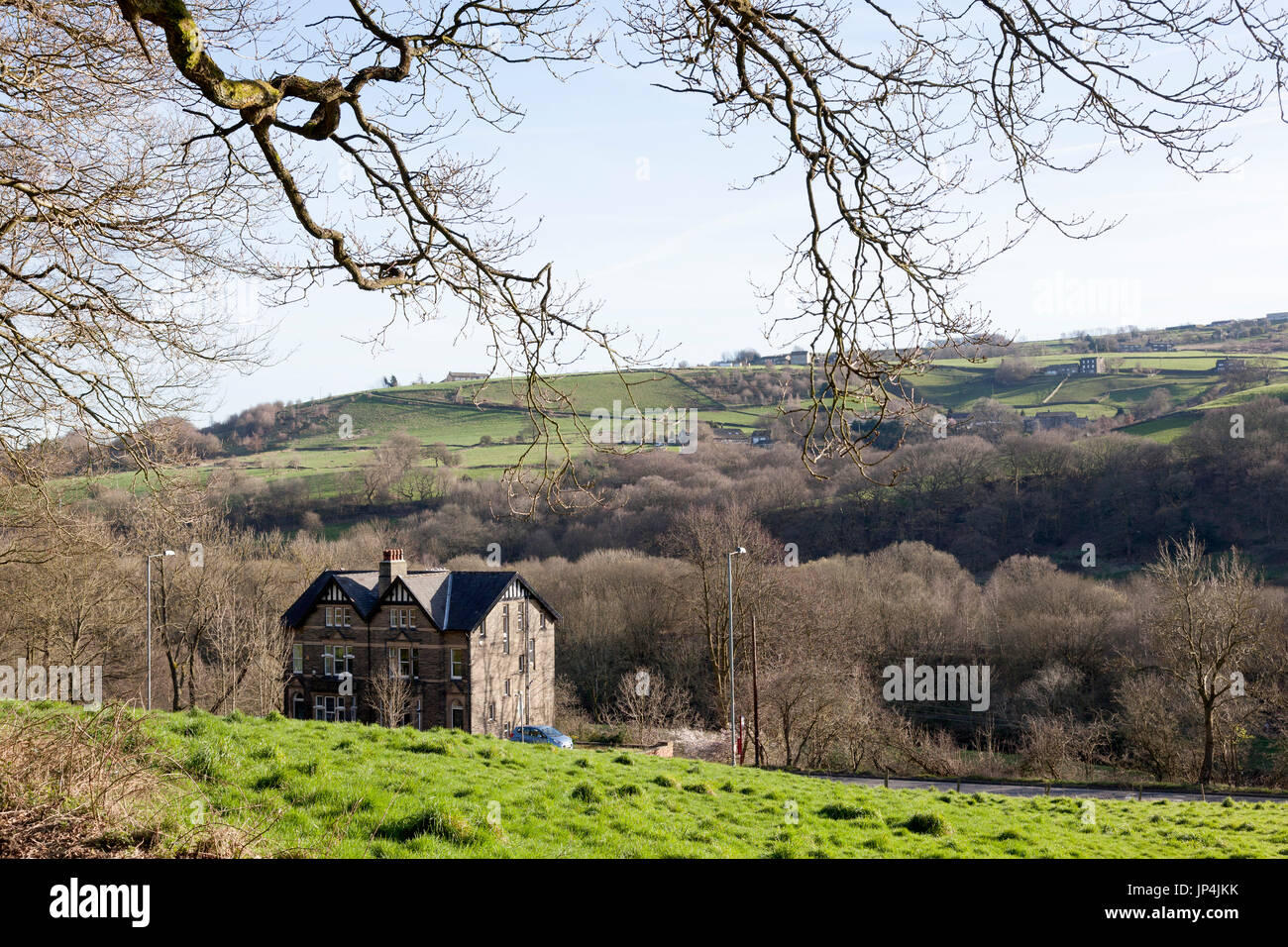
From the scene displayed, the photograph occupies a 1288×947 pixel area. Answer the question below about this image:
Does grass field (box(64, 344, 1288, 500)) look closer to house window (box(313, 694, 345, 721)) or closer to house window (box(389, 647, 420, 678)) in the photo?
house window (box(313, 694, 345, 721))

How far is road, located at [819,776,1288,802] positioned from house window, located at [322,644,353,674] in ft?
79.2

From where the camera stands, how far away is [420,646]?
4034 centimetres

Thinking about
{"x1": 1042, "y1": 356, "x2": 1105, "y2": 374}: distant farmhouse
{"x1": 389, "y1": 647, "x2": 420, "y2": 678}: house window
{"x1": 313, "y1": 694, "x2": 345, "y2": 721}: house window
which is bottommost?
{"x1": 313, "y1": 694, "x2": 345, "y2": 721}: house window

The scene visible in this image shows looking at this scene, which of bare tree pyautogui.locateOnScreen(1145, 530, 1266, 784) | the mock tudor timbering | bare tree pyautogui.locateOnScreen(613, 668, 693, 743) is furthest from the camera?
bare tree pyautogui.locateOnScreen(613, 668, 693, 743)

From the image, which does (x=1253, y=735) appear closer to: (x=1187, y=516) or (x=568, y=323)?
(x=1187, y=516)

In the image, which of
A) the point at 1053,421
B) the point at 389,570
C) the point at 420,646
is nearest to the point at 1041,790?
the point at 420,646

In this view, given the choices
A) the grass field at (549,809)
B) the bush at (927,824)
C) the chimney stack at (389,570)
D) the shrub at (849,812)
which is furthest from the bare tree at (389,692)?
the bush at (927,824)

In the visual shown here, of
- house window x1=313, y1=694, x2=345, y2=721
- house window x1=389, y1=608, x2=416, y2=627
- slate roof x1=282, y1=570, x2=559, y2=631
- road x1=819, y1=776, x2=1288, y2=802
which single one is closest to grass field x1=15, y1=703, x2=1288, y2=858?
road x1=819, y1=776, x2=1288, y2=802

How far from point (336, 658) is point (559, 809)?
36.2m

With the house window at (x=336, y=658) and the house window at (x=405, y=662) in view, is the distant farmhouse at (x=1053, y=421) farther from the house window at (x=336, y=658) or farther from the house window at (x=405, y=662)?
the house window at (x=336, y=658)

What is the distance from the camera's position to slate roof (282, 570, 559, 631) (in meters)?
40.2

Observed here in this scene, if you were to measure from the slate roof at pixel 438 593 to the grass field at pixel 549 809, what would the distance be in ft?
85.9
